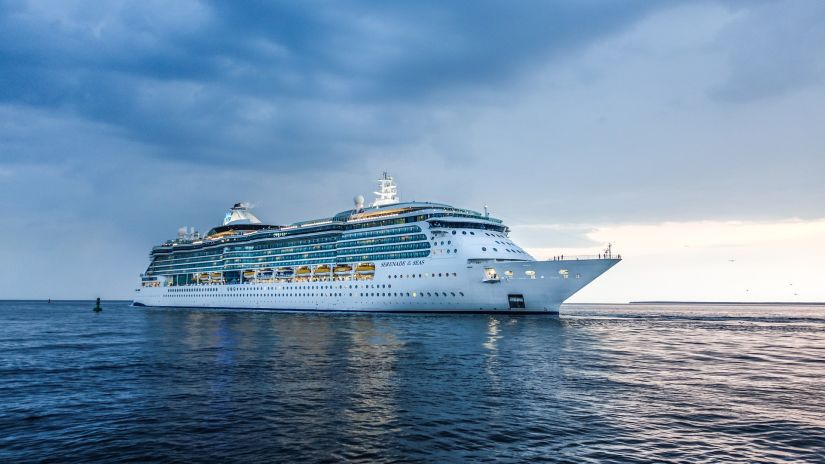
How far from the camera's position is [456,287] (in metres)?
65.5

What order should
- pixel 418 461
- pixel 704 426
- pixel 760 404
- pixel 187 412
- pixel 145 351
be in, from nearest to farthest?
pixel 418 461 < pixel 704 426 < pixel 187 412 < pixel 760 404 < pixel 145 351

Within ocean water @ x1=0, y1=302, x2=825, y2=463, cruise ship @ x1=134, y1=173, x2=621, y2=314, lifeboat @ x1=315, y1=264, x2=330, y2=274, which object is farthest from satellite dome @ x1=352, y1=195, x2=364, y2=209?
ocean water @ x1=0, y1=302, x2=825, y2=463

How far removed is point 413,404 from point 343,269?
6420cm

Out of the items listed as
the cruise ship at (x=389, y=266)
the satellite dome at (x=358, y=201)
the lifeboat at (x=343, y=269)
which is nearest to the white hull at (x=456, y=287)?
the cruise ship at (x=389, y=266)

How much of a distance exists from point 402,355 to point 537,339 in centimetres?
1421

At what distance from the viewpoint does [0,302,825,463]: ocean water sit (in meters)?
14.1

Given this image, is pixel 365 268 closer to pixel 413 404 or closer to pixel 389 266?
pixel 389 266

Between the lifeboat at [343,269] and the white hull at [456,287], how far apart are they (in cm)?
207

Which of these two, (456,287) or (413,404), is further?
(456,287)

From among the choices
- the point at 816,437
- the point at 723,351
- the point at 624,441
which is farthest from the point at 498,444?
the point at 723,351

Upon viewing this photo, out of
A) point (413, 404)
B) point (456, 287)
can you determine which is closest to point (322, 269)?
point (456, 287)

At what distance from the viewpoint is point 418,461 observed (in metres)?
13.1

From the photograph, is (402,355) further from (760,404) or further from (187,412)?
(760,404)

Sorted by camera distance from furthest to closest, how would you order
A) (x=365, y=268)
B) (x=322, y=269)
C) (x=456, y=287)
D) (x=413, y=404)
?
(x=322, y=269), (x=365, y=268), (x=456, y=287), (x=413, y=404)
